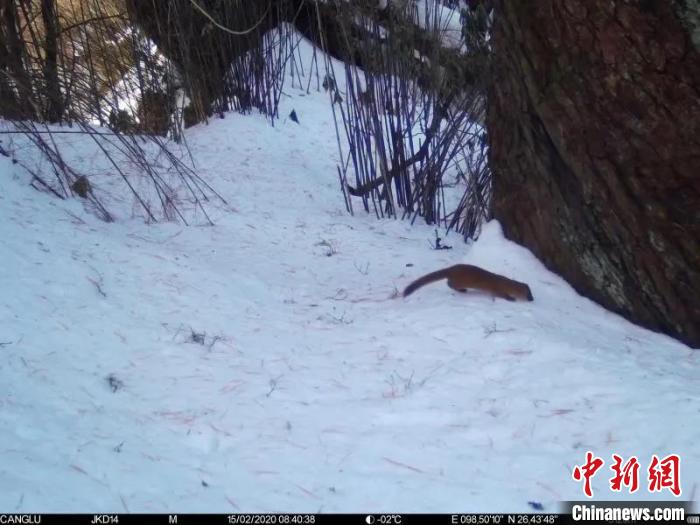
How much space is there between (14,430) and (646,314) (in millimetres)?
2653

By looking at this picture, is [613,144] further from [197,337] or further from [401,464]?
[197,337]

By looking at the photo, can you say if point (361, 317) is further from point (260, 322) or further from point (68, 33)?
point (68, 33)

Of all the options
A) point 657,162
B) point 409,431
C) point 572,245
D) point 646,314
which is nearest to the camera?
point 409,431

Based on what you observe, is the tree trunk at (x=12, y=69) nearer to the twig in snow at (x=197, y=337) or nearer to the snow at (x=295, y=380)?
the snow at (x=295, y=380)

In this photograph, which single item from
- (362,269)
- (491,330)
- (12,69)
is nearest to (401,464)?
(491,330)

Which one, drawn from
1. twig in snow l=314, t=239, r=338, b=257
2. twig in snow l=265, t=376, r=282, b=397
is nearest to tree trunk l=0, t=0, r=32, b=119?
twig in snow l=314, t=239, r=338, b=257

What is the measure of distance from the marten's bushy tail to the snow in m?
0.06

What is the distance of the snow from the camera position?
244cm

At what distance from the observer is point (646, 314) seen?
3766mm

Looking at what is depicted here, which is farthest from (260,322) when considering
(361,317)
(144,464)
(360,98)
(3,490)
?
(360,98)

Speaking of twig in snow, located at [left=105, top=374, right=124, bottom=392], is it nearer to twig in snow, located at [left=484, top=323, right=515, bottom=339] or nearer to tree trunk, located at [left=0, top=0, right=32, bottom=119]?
twig in snow, located at [left=484, top=323, right=515, bottom=339]

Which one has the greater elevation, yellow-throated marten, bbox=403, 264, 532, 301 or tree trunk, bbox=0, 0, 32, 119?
tree trunk, bbox=0, 0, 32, 119

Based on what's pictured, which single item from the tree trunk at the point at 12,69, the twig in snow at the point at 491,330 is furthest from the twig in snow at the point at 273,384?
the tree trunk at the point at 12,69

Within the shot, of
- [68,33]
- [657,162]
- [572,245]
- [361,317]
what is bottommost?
[361,317]
